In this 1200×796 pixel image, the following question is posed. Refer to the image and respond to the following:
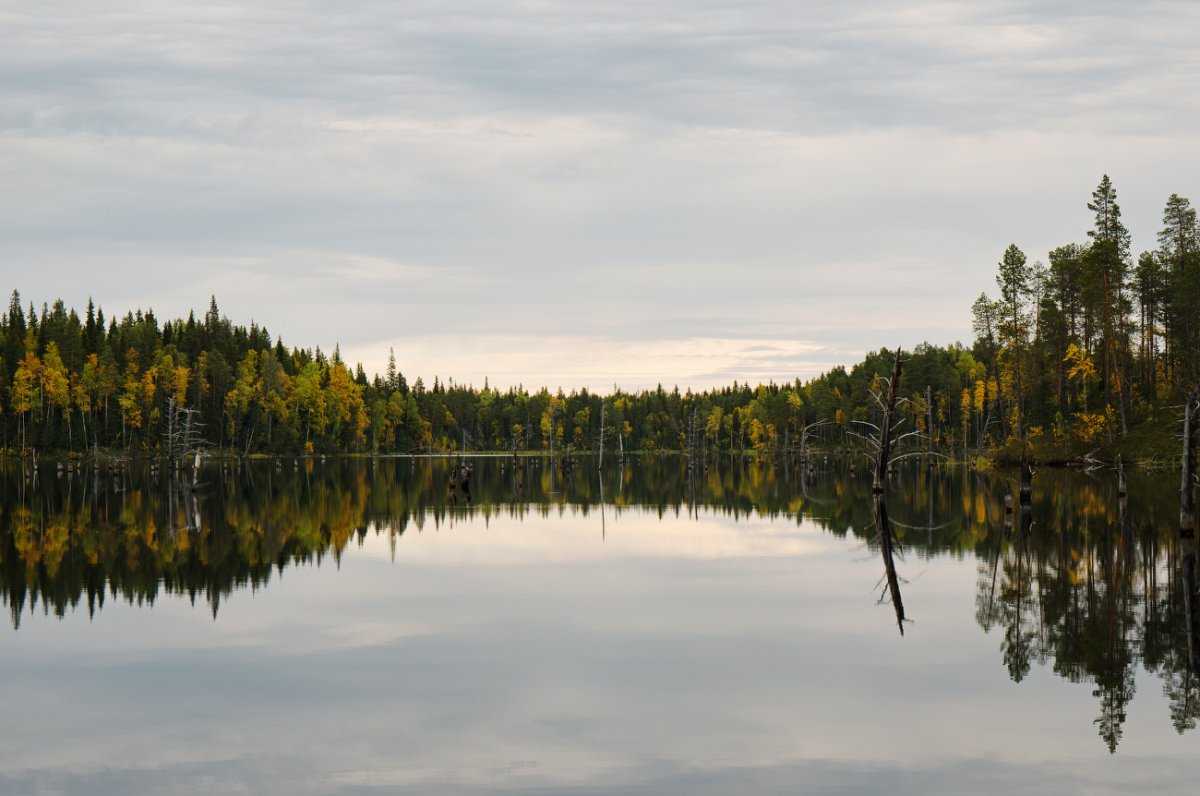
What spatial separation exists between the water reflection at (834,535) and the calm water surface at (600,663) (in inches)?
9.3

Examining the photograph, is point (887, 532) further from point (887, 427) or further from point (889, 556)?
point (887, 427)

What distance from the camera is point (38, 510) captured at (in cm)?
6750

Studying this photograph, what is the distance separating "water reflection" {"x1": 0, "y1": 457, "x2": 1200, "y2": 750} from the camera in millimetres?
25984

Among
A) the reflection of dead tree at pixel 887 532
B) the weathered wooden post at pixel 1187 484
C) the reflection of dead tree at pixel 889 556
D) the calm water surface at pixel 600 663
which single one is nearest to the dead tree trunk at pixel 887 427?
the reflection of dead tree at pixel 887 532

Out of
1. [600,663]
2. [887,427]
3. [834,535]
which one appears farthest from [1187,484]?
[600,663]

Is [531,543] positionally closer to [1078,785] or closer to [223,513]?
[223,513]

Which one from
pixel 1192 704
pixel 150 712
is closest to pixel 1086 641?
pixel 1192 704

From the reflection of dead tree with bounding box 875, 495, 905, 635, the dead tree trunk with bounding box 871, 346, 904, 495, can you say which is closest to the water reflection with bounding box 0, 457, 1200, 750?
the reflection of dead tree with bounding box 875, 495, 905, 635

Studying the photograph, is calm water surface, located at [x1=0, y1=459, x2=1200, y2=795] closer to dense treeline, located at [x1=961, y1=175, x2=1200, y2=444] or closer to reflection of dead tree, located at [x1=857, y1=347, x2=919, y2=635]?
reflection of dead tree, located at [x1=857, y1=347, x2=919, y2=635]

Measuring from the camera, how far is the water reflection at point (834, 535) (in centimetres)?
2598

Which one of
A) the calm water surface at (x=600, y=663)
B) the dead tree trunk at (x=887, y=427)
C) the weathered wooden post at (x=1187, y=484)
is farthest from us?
the dead tree trunk at (x=887, y=427)

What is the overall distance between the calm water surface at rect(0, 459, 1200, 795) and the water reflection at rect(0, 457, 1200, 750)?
23cm

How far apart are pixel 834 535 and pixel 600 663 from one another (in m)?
29.4

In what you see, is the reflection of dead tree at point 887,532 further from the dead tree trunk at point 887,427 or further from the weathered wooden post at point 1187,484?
the weathered wooden post at point 1187,484
